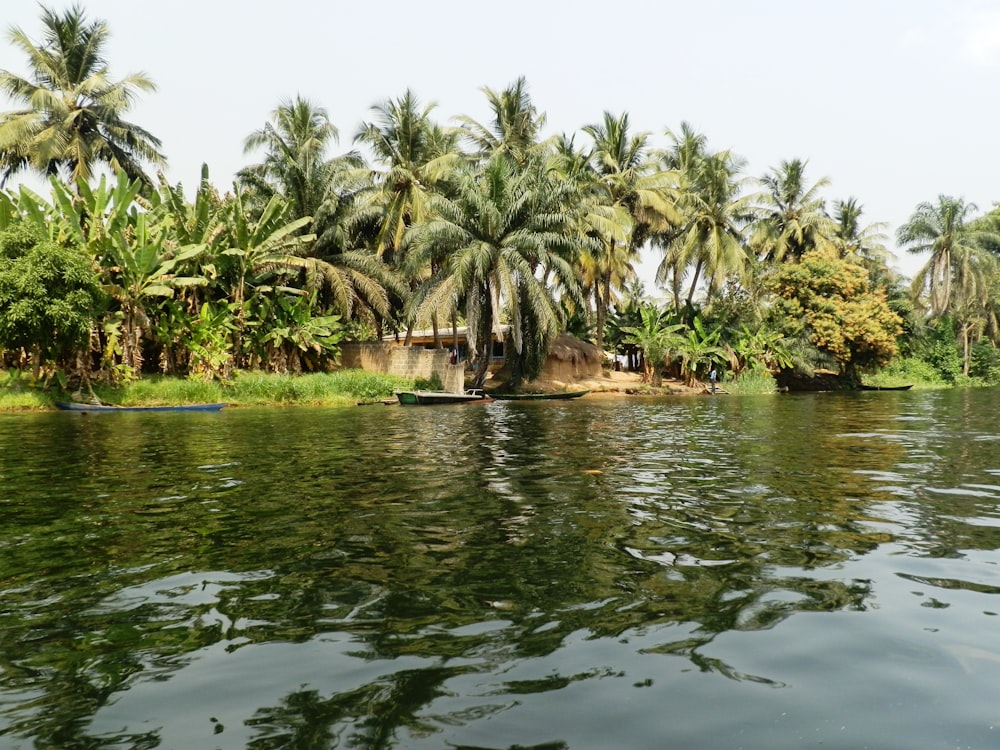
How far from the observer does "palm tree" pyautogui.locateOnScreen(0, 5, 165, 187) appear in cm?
3222

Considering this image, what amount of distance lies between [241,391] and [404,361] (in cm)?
817

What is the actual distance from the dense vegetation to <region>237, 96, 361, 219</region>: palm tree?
0.12 metres

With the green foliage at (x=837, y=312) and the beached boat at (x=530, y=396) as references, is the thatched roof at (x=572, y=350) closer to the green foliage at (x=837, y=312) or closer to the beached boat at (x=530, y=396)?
the beached boat at (x=530, y=396)

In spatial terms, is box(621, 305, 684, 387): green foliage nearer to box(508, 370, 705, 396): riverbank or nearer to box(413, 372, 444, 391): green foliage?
box(508, 370, 705, 396): riverbank

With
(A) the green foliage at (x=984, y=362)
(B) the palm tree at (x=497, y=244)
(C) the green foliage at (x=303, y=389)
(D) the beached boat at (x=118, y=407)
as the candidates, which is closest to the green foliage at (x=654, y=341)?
(B) the palm tree at (x=497, y=244)

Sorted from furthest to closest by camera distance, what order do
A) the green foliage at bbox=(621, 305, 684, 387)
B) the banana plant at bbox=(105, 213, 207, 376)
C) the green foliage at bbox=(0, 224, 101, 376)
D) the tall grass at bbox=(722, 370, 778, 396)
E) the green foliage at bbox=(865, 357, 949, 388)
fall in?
the green foliage at bbox=(865, 357, 949, 388) → the tall grass at bbox=(722, 370, 778, 396) → the green foliage at bbox=(621, 305, 684, 387) → the banana plant at bbox=(105, 213, 207, 376) → the green foliage at bbox=(0, 224, 101, 376)

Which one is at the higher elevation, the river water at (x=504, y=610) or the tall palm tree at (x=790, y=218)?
the tall palm tree at (x=790, y=218)

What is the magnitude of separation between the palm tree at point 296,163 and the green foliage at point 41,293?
11.5 m

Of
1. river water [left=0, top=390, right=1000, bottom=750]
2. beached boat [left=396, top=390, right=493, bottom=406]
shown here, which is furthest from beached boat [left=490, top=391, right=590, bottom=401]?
river water [left=0, top=390, right=1000, bottom=750]

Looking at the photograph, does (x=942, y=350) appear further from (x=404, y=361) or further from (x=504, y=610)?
(x=504, y=610)

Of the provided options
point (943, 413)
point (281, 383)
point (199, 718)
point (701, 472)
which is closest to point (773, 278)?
point (943, 413)

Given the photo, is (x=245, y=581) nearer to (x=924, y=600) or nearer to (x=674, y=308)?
(x=924, y=600)

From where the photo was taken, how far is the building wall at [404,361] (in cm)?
3278

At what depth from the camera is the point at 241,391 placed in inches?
1085
